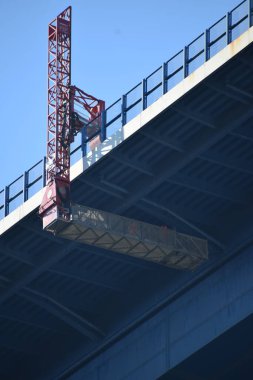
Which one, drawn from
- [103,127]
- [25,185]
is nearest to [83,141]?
[103,127]

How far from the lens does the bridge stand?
219ft

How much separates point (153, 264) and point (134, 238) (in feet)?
13.0

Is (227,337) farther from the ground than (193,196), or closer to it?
closer to it

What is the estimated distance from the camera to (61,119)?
7775 cm

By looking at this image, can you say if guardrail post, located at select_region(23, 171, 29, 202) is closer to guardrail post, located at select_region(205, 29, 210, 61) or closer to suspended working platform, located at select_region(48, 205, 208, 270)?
suspended working platform, located at select_region(48, 205, 208, 270)

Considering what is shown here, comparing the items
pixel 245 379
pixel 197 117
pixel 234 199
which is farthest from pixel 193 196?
pixel 245 379

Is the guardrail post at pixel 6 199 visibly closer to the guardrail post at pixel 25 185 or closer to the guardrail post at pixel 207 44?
the guardrail post at pixel 25 185

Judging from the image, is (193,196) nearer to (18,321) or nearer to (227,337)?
(227,337)

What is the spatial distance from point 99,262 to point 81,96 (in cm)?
876

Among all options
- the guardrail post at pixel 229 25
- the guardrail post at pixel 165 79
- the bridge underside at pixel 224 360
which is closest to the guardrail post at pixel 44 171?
the guardrail post at pixel 165 79

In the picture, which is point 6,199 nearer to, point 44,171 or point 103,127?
point 44,171

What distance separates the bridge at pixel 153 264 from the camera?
219 ft

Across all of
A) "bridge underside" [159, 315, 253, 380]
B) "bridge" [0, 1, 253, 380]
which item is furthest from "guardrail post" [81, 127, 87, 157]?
"bridge underside" [159, 315, 253, 380]

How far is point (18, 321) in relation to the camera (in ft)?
266
